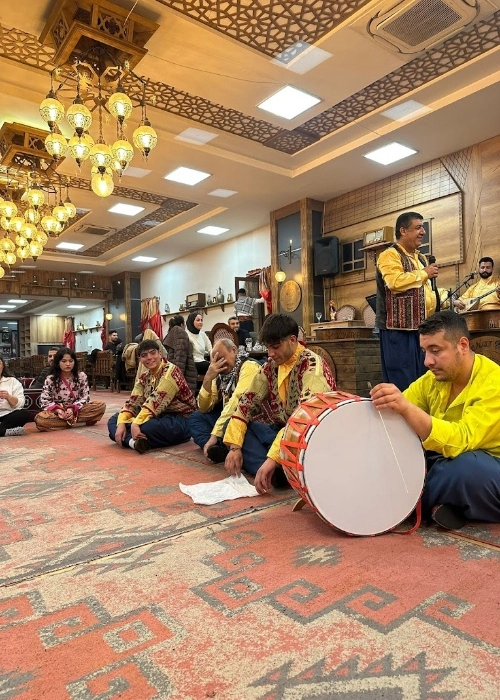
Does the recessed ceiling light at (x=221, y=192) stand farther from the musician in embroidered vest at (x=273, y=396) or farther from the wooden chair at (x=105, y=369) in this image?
the musician in embroidered vest at (x=273, y=396)

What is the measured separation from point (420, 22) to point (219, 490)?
14.2 ft

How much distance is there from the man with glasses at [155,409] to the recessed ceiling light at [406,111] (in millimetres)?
4219

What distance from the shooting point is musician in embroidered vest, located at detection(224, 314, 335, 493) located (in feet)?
7.47

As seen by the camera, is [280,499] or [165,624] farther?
[280,499]

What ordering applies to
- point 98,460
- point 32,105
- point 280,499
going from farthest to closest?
point 32,105, point 98,460, point 280,499

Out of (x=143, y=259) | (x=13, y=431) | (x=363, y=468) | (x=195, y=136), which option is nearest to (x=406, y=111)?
(x=195, y=136)

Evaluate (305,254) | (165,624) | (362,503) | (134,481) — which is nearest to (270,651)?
(165,624)

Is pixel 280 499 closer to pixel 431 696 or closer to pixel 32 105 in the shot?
pixel 431 696

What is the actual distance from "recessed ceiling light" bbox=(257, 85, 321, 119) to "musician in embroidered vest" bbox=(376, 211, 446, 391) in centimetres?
289

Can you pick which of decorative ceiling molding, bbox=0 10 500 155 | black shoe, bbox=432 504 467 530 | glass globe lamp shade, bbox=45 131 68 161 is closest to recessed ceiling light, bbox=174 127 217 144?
decorative ceiling molding, bbox=0 10 500 155

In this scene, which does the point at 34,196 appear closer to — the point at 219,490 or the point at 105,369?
the point at 219,490

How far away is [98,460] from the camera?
343 centimetres

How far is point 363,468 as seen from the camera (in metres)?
1.66

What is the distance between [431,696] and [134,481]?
211 cm
